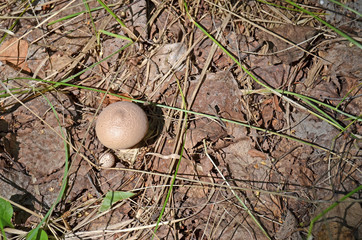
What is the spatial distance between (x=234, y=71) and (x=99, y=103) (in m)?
1.32

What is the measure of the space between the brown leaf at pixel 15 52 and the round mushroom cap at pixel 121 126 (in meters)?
1.03

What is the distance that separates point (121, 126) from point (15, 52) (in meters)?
1.34

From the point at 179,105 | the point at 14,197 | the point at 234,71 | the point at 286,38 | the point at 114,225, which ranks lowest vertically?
the point at 114,225

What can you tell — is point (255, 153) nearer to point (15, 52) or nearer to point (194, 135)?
point (194, 135)

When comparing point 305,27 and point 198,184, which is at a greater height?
point 305,27

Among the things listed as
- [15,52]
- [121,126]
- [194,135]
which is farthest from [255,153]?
[15,52]

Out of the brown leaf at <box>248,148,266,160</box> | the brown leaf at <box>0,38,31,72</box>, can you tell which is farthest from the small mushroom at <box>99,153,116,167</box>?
the brown leaf at <box>248,148,266,160</box>

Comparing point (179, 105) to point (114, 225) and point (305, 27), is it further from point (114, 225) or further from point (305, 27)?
point (305, 27)

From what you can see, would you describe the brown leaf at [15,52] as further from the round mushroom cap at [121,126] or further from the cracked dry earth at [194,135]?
the round mushroom cap at [121,126]

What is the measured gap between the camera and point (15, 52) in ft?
8.32

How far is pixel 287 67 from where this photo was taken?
8.30 feet

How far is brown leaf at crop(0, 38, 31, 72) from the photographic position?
253 cm

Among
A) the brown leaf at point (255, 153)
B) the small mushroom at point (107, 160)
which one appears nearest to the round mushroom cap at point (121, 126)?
the small mushroom at point (107, 160)

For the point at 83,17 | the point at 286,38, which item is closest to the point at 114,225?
the point at 83,17
